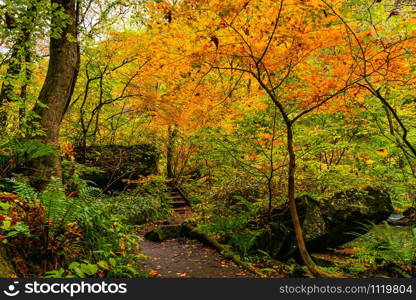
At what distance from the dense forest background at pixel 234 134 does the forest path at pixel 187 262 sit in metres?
0.30

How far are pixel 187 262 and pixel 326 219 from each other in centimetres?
389

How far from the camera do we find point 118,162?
10.6 meters

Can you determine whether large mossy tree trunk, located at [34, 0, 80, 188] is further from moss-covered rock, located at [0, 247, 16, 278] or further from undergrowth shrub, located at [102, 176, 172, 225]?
undergrowth shrub, located at [102, 176, 172, 225]

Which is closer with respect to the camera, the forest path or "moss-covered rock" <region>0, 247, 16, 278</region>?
"moss-covered rock" <region>0, 247, 16, 278</region>

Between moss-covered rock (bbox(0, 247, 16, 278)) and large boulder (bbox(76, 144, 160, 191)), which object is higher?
large boulder (bbox(76, 144, 160, 191))

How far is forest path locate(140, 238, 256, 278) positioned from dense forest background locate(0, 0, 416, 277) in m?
0.30

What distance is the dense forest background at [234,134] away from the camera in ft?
11.7

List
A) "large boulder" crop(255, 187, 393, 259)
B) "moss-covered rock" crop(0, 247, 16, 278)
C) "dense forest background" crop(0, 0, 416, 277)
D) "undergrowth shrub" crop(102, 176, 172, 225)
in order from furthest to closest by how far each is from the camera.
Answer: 1. "undergrowth shrub" crop(102, 176, 172, 225)
2. "large boulder" crop(255, 187, 393, 259)
3. "dense forest background" crop(0, 0, 416, 277)
4. "moss-covered rock" crop(0, 247, 16, 278)

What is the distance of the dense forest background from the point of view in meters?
3.56

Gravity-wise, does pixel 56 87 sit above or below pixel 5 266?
above

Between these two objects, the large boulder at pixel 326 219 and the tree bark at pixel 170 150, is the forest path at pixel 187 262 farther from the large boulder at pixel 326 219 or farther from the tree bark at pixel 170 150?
the tree bark at pixel 170 150

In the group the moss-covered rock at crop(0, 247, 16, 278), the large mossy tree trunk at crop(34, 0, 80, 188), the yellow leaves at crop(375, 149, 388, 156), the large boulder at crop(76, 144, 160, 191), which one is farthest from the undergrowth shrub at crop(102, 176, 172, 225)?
the yellow leaves at crop(375, 149, 388, 156)

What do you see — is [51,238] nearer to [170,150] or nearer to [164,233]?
[164,233]

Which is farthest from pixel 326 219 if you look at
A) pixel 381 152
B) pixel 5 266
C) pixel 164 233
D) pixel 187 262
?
pixel 5 266
